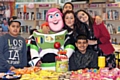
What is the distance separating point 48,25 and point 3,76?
88 centimetres


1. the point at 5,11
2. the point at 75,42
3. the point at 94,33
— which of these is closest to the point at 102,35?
the point at 94,33

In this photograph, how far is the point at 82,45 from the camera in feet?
9.50

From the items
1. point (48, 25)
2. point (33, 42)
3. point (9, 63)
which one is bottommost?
point (9, 63)

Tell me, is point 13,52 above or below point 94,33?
below

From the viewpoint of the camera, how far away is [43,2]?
23.7ft

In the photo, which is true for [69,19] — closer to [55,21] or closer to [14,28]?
[55,21]

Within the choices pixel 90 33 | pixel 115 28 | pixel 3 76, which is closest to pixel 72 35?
pixel 90 33

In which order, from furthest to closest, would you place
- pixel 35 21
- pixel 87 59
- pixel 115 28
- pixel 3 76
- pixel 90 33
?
pixel 35 21
pixel 115 28
pixel 90 33
pixel 87 59
pixel 3 76

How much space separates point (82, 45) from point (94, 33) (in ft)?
1.27

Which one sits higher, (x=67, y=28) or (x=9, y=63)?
(x=67, y=28)

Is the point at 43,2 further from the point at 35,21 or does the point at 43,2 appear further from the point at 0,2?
the point at 0,2

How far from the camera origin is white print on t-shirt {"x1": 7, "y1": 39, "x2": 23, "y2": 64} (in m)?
3.03

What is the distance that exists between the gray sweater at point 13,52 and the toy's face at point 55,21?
0.44m

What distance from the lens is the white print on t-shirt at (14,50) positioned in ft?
9.95
